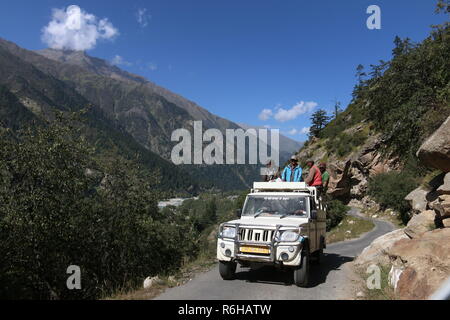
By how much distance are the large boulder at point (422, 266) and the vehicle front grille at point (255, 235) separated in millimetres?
2851

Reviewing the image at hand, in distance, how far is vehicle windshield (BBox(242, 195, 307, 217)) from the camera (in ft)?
30.8

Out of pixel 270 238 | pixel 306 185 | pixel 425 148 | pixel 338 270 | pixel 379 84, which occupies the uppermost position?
pixel 379 84

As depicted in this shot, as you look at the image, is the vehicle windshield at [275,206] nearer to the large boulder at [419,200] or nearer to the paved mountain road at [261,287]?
the paved mountain road at [261,287]

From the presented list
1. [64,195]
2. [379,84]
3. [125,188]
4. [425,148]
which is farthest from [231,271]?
[379,84]

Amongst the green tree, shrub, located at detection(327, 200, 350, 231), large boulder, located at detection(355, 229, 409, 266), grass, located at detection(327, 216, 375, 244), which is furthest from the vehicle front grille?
the green tree

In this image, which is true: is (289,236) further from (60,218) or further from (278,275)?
(60,218)

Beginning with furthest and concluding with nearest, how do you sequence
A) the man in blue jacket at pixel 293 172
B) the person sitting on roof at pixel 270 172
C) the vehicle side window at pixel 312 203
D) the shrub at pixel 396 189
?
the shrub at pixel 396 189, the person sitting on roof at pixel 270 172, the man in blue jacket at pixel 293 172, the vehicle side window at pixel 312 203

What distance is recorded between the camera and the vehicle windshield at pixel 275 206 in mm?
9375

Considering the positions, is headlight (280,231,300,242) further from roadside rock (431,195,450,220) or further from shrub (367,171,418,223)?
shrub (367,171,418,223)

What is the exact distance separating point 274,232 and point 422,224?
18.8ft

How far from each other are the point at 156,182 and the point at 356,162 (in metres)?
42.0

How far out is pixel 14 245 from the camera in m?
12.1

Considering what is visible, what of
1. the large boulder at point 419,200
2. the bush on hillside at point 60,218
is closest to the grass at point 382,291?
the large boulder at point 419,200
